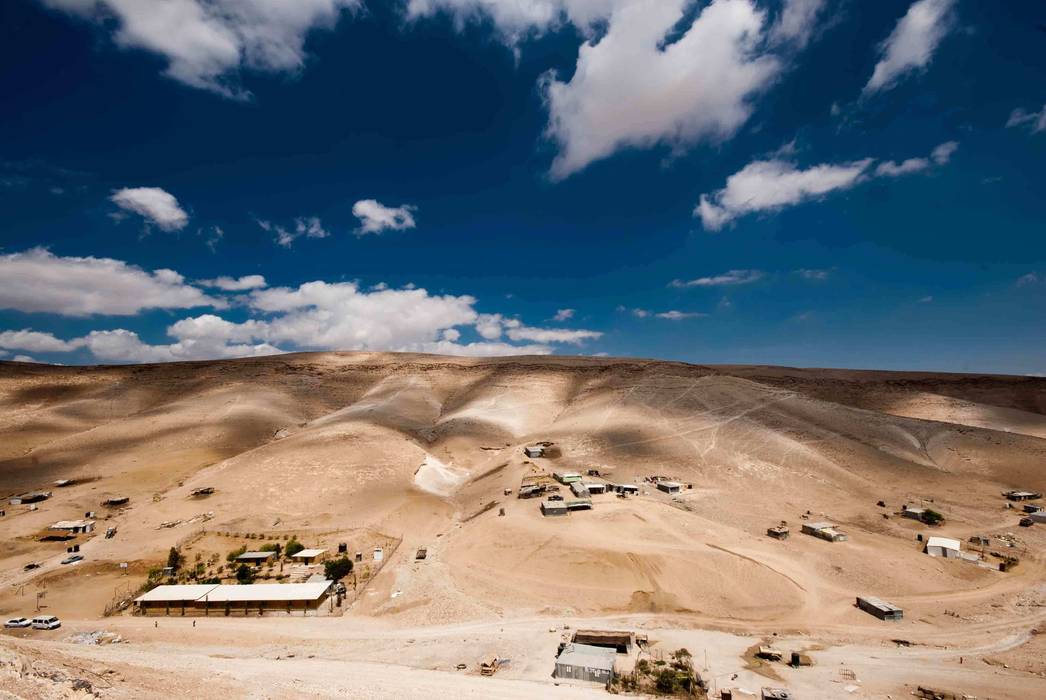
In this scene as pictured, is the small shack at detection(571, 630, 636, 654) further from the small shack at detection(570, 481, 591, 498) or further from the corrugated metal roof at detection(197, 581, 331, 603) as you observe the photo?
the small shack at detection(570, 481, 591, 498)

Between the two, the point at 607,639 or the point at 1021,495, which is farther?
the point at 1021,495

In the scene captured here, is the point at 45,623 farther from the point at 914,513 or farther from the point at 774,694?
the point at 914,513

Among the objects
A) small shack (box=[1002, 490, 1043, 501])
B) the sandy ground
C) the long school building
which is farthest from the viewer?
small shack (box=[1002, 490, 1043, 501])

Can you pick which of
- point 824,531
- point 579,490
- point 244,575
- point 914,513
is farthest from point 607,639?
point 914,513

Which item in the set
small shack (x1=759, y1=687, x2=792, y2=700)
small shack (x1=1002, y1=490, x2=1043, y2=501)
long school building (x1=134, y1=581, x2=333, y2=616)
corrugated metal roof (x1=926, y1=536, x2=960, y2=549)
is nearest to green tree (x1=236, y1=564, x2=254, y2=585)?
long school building (x1=134, y1=581, x2=333, y2=616)

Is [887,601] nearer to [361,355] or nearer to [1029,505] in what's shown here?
[1029,505]

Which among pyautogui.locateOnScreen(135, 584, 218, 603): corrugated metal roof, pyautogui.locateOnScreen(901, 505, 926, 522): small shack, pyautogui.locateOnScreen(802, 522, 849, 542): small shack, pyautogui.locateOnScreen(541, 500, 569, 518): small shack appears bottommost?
pyautogui.locateOnScreen(135, 584, 218, 603): corrugated metal roof

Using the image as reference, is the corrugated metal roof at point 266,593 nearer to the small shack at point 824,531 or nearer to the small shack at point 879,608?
the small shack at point 879,608
